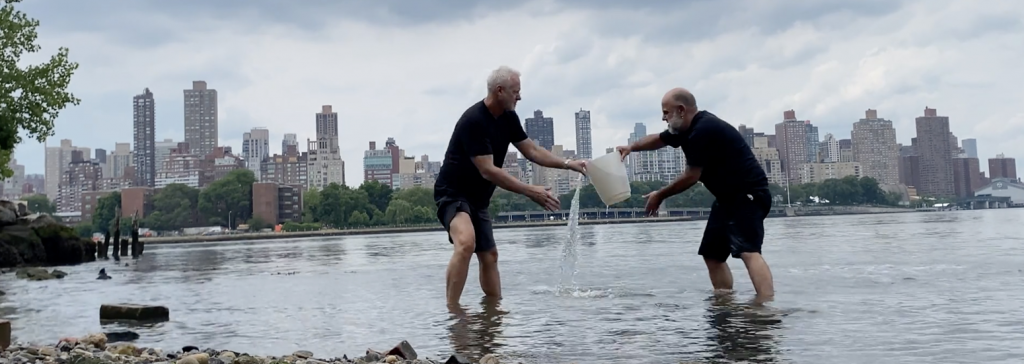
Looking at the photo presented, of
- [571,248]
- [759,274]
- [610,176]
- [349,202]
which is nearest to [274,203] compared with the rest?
[349,202]

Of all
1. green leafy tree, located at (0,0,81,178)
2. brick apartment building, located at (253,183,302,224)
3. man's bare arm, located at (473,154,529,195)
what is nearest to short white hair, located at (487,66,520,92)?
man's bare arm, located at (473,154,529,195)

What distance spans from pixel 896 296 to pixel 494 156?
3396 mm

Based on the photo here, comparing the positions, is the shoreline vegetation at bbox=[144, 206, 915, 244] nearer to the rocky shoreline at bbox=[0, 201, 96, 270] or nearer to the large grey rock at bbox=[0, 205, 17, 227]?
the rocky shoreline at bbox=[0, 201, 96, 270]

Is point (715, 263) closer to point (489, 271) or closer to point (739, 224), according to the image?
point (739, 224)

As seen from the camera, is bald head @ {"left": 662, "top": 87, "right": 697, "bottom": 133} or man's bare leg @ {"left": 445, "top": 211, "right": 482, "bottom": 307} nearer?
A: man's bare leg @ {"left": 445, "top": 211, "right": 482, "bottom": 307}

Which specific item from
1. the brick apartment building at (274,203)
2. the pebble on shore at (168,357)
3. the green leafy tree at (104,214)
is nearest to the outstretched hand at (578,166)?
the pebble on shore at (168,357)

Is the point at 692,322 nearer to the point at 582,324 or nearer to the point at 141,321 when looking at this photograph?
the point at 582,324

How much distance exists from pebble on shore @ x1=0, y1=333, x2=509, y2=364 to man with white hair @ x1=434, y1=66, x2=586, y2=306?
1.92 m

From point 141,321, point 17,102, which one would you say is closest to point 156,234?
point 17,102

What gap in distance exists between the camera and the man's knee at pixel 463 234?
21.6ft

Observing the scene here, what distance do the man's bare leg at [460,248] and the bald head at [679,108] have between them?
68.6 inches

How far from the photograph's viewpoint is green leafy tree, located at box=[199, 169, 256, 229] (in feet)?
518

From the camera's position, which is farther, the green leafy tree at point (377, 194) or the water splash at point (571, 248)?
the green leafy tree at point (377, 194)

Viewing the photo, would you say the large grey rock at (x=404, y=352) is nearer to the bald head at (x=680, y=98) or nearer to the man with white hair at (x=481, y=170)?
the man with white hair at (x=481, y=170)
